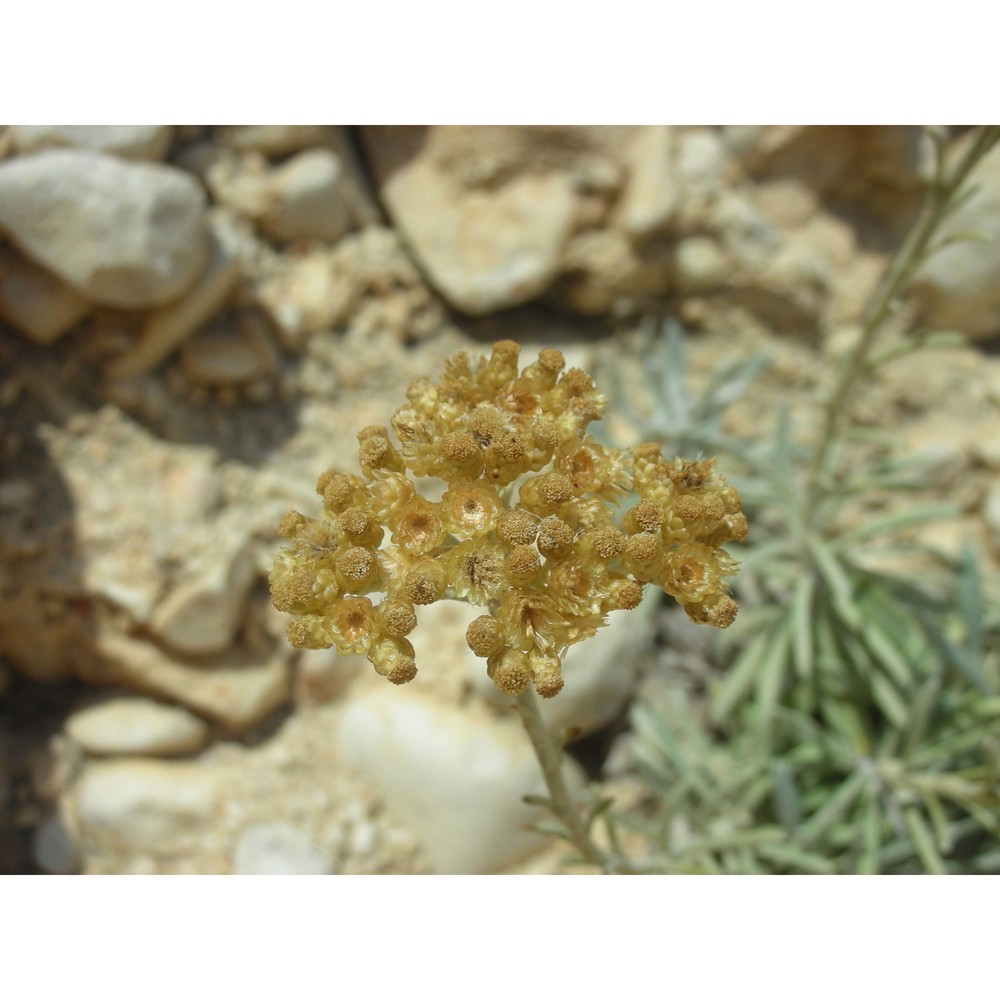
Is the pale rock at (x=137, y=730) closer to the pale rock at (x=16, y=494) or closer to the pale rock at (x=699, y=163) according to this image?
the pale rock at (x=16, y=494)

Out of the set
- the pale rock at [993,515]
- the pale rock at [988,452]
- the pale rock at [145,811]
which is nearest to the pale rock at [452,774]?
the pale rock at [145,811]

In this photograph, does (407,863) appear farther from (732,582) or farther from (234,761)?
(732,582)

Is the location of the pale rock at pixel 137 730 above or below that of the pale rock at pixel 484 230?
below

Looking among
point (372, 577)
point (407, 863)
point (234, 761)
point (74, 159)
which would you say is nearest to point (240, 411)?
point (74, 159)

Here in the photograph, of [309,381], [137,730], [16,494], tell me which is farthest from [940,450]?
[16,494]

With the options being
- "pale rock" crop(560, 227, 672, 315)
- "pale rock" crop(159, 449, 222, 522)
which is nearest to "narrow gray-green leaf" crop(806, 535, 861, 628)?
"pale rock" crop(560, 227, 672, 315)

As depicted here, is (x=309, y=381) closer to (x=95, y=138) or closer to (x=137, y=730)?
(x=95, y=138)

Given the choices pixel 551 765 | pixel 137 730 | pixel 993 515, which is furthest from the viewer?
pixel 993 515
